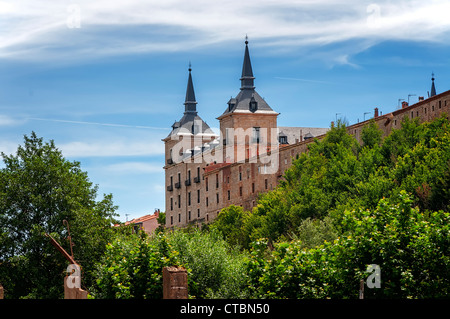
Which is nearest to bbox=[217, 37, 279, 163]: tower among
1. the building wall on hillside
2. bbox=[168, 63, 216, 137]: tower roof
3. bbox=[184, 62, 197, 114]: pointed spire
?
the building wall on hillside

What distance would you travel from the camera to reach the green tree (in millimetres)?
43062

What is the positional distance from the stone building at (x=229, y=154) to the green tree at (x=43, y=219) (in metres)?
31.1

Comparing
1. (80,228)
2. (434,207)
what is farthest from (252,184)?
(80,228)

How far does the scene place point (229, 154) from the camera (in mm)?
99312

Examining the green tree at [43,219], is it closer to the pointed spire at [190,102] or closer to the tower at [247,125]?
the tower at [247,125]

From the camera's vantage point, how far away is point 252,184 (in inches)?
3310

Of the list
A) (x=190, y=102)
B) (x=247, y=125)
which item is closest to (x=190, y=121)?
(x=190, y=102)

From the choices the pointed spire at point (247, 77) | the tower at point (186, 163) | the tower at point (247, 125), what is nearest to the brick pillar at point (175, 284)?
the tower at point (247, 125)

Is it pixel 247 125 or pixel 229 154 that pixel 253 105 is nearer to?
pixel 247 125

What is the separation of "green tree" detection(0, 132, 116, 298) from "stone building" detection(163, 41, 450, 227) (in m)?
31.1

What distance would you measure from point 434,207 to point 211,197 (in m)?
47.5

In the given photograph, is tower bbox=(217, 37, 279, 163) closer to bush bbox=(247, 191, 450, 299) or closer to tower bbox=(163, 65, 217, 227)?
tower bbox=(163, 65, 217, 227)

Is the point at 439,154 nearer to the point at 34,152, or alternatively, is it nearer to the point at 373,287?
the point at 34,152

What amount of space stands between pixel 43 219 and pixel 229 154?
55.1m
